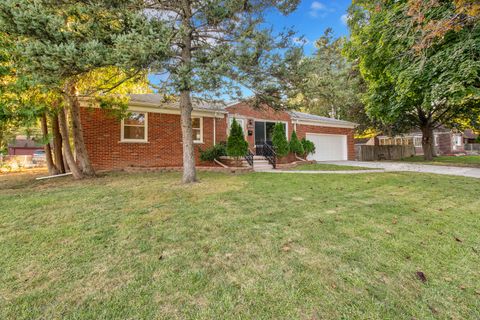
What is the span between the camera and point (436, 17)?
5668 mm

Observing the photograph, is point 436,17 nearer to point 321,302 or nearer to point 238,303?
point 321,302

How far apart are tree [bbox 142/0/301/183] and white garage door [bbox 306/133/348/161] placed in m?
10.6

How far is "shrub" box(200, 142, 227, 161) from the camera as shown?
1113cm

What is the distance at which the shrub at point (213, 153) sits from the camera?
1113 cm

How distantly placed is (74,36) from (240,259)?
604cm

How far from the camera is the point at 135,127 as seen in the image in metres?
10.4

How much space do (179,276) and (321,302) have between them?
1.27 m

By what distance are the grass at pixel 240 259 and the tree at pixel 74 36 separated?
2986 millimetres

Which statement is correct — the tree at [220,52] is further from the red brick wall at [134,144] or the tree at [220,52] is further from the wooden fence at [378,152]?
the wooden fence at [378,152]

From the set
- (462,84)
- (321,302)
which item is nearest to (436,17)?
(462,84)

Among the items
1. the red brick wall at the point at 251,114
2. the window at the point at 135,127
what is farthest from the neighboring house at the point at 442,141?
the window at the point at 135,127

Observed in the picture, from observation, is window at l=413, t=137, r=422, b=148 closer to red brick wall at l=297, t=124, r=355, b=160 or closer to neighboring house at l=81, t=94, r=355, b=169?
red brick wall at l=297, t=124, r=355, b=160

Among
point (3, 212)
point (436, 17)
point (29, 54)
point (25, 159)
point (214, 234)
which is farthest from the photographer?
point (25, 159)

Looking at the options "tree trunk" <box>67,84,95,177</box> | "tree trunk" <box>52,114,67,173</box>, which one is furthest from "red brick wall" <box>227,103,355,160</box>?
"tree trunk" <box>52,114,67,173</box>
